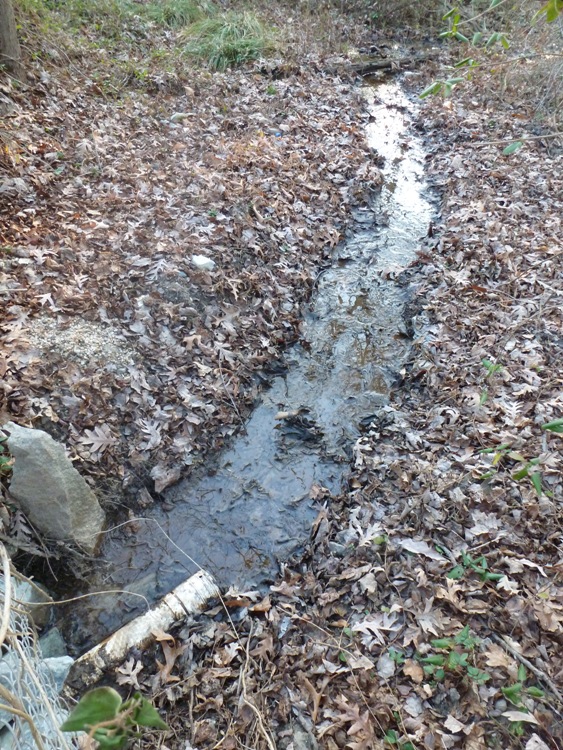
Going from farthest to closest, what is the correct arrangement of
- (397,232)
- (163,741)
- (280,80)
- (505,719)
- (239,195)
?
(280,80)
(397,232)
(239,195)
(163,741)
(505,719)

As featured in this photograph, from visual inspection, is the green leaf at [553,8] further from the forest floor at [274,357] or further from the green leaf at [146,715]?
the forest floor at [274,357]

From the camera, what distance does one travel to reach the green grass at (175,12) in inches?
467

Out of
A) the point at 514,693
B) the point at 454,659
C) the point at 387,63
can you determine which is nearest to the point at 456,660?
the point at 454,659

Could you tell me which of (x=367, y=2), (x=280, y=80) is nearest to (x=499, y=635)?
(x=280, y=80)

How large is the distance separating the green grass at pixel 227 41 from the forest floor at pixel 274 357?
2047 millimetres

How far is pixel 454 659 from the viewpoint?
3350 millimetres

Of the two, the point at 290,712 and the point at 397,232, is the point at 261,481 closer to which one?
the point at 290,712

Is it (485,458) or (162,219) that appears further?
(162,219)

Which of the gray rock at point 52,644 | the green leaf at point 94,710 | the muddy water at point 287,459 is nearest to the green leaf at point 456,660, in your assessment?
the muddy water at point 287,459

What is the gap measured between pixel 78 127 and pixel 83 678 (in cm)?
779

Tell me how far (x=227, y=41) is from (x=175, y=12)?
1649 mm

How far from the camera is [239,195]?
752cm

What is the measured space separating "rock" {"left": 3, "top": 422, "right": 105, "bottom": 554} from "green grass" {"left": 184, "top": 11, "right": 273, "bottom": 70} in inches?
414

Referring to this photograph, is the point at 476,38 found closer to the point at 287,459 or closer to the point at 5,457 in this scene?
the point at 287,459
